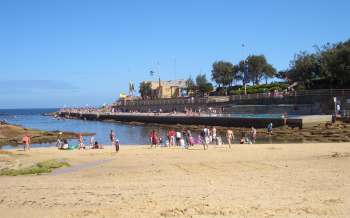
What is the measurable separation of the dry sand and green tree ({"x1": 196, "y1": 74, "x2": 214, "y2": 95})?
302 feet

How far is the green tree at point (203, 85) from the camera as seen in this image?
380 feet

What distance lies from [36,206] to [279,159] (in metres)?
12.3

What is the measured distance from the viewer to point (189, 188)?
14.8 m

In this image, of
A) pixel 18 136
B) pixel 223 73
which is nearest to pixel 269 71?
pixel 223 73

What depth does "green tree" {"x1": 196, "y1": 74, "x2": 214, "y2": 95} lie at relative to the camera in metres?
116

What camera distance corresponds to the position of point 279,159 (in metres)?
22.3

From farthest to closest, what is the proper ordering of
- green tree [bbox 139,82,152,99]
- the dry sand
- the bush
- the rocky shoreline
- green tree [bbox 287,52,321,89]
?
green tree [bbox 139,82,152,99] → green tree [bbox 287,52,321,89] → the rocky shoreline → the bush → the dry sand

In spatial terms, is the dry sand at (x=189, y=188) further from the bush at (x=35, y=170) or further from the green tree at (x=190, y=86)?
the green tree at (x=190, y=86)

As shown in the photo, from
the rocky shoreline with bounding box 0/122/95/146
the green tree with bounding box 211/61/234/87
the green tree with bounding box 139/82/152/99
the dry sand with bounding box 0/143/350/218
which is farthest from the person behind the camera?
the green tree with bounding box 139/82/152/99

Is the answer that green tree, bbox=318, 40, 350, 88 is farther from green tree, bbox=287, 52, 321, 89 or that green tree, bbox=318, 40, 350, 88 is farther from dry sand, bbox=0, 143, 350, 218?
dry sand, bbox=0, 143, 350, 218

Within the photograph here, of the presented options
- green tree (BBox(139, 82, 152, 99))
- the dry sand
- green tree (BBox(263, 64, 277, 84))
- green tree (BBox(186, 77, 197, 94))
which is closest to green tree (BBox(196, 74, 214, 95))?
green tree (BBox(186, 77, 197, 94))

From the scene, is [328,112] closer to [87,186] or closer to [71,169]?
[71,169]

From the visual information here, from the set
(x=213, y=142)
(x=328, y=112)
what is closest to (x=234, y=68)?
(x=328, y=112)

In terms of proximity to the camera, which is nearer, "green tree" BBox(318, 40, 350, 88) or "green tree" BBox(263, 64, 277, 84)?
"green tree" BBox(318, 40, 350, 88)
